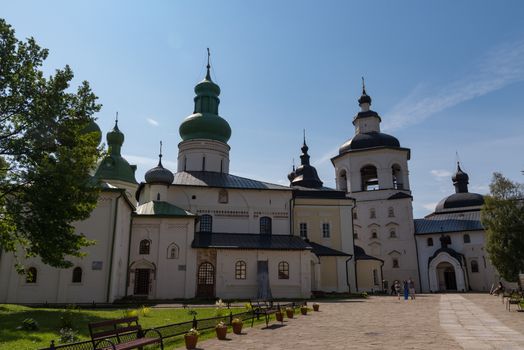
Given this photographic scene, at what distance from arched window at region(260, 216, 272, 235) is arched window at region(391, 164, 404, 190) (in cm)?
1913

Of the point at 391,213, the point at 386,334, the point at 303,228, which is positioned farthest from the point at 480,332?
the point at 391,213

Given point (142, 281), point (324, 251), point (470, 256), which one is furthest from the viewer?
point (470, 256)

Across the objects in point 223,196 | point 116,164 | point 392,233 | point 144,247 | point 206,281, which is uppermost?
point 116,164

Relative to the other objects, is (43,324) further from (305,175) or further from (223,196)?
(305,175)

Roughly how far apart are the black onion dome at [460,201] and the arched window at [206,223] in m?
33.8

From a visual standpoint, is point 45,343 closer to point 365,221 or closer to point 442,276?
point 365,221

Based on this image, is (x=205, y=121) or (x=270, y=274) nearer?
(x=270, y=274)

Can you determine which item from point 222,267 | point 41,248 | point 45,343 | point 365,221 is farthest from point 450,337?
point 365,221

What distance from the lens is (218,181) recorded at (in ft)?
107

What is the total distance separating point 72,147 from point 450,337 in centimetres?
1422

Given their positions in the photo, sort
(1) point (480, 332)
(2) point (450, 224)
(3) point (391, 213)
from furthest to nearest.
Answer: (2) point (450, 224) < (3) point (391, 213) < (1) point (480, 332)

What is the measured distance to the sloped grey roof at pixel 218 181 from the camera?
31.6 metres

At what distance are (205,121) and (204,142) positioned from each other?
6.65 feet

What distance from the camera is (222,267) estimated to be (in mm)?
27312
